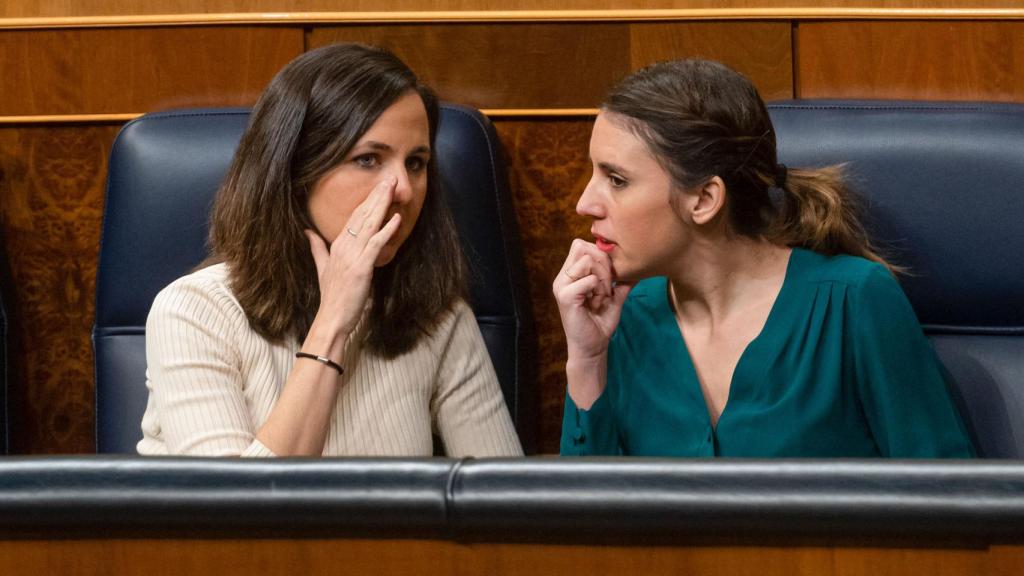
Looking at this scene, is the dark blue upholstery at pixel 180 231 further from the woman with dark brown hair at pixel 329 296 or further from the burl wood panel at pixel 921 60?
the burl wood panel at pixel 921 60

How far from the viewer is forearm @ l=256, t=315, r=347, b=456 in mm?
1126

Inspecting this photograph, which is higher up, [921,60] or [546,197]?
[921,60]

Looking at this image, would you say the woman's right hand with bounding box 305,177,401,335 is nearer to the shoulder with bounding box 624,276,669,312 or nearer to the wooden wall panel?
the shoulder with bounding box 624,276,669,312

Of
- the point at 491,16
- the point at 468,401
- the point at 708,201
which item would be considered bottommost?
the point at 468,401

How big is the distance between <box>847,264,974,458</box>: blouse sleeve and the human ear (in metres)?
0.16

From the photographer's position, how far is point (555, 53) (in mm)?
1521

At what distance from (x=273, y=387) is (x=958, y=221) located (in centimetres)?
76

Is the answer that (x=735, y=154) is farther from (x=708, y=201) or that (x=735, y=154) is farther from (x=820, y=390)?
(x=820, y=390)

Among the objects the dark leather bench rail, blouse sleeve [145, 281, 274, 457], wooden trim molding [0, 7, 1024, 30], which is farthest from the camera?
wooden trim molding [0, 7, 1024, 30]

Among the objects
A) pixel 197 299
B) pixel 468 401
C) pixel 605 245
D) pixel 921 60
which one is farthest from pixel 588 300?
pixel 921 60

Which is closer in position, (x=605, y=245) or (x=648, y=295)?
(x=605, y=245)

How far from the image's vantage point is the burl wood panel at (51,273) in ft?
5.11

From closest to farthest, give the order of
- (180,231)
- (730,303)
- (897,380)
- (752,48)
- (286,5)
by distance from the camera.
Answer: (897,380) < (730,303) < (180,231) < (752,48) < (286,5)

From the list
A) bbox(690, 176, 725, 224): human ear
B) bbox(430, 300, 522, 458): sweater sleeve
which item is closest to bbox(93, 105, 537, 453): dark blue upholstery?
bbox(430, 300, 522, 458): sweater sleeve
